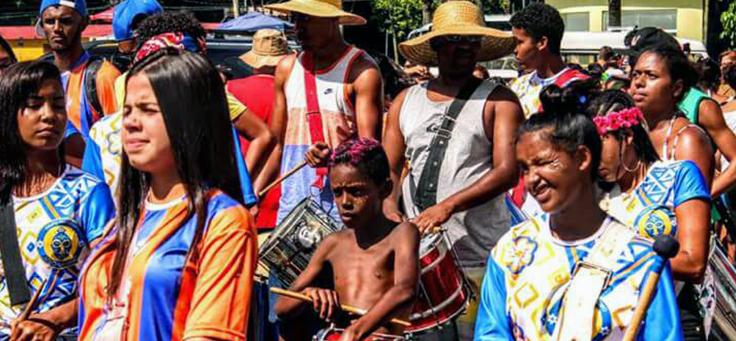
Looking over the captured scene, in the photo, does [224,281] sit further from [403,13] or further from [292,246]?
[403,13]

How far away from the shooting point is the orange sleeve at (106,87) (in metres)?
6.11

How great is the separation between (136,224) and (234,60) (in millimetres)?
10165

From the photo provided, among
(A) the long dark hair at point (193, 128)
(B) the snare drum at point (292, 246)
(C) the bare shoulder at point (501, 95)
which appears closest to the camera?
(A) the long dark hair at point (193, 128)

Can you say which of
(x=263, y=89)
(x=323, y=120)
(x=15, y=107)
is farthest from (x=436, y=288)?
(x=263, y=89)

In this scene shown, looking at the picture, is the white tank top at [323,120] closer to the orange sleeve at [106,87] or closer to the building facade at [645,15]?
the orange sleeve at [106,87]

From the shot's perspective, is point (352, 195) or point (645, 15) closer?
point (352, 195)

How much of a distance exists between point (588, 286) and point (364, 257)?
4.88 feet

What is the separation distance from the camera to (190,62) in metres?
3.25

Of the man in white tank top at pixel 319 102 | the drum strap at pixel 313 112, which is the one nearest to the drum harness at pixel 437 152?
the man in white tank top at pixel 319 102

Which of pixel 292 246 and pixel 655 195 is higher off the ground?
pixel 655 195

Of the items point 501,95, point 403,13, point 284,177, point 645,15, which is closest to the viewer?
point 284,177

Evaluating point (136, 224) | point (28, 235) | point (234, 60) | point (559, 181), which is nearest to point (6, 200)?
point (28, 235)

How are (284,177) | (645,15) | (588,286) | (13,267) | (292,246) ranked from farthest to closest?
(645,15), (284,177), (292,246), (13,267), (588,286)

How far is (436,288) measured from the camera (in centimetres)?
494
